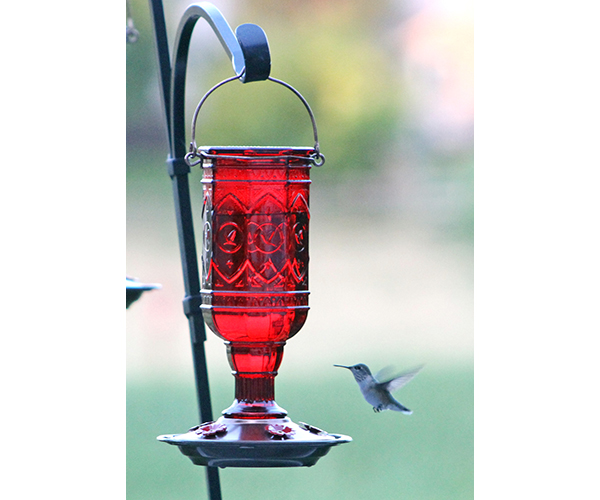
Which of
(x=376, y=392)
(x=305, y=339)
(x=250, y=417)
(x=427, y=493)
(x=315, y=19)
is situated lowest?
(x=427, y=493)

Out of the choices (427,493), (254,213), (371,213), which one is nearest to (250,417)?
(254,213)

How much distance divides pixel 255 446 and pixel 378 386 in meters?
0.97

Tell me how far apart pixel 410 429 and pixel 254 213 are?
32.0 feet

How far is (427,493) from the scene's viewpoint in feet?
31.9

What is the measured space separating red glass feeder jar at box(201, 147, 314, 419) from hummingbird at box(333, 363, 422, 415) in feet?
2.37

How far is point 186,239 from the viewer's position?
1161 millimetres

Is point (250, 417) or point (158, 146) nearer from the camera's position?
point (250, 417)

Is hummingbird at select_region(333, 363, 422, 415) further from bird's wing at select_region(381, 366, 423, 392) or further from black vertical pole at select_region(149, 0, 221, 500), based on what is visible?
black vertical pole at select_region(149, 0, 221, 500)

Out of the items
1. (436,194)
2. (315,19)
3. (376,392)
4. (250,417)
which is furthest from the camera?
(436,194)

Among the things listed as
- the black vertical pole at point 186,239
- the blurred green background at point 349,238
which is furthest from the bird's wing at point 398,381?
the blurred green background at point 349,238

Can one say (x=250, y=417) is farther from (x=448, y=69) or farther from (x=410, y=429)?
(x=410, y=429)

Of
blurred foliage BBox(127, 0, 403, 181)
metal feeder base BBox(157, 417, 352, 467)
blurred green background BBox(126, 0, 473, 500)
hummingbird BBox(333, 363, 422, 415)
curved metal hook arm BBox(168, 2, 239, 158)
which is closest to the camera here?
metal feeder base BBox(157, 417, 352, 467)

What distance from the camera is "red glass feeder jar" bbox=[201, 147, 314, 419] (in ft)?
2.86

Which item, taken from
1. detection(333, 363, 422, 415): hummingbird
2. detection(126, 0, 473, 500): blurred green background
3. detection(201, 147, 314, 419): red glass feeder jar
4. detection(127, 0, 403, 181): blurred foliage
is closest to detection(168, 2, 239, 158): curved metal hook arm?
detection(201, 147, 314, 419): red glass feeder jar
